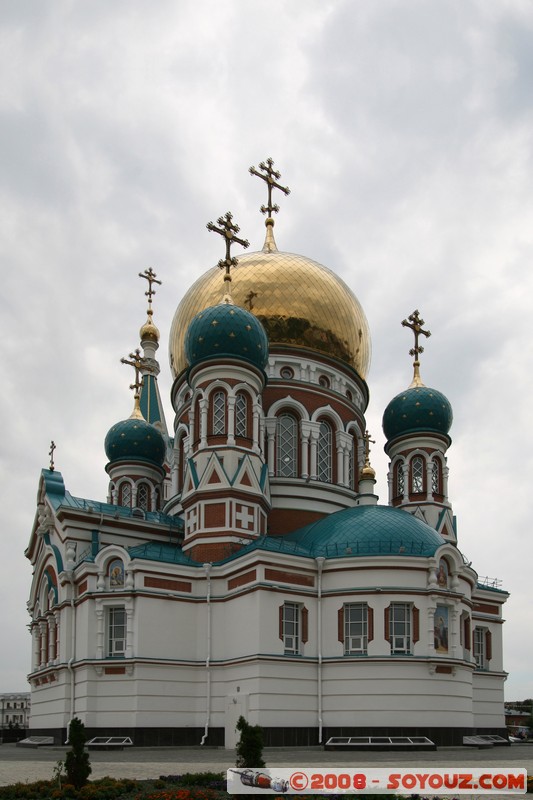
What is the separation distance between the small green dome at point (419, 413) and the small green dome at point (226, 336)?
6.59 metres

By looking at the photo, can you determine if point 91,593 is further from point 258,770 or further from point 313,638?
point 258,770

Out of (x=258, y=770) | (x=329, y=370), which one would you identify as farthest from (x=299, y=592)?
(x=258, y=770)

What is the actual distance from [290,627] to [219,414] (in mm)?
6658

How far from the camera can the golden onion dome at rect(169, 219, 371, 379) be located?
28.6 m

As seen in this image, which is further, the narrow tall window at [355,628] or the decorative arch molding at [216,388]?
the decorative arch molding at [216,388]

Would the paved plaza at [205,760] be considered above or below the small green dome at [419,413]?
below

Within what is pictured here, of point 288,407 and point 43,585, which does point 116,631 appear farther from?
point 288,407

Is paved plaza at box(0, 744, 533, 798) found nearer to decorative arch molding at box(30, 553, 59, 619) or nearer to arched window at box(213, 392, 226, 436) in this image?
decorative arch molding at box(30, 553, 59, 619)

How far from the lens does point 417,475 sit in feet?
96.6

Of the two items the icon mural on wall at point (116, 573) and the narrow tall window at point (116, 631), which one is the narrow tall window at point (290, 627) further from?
the icon mural on wall at point (116, 573)

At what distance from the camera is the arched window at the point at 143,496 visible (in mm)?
31556

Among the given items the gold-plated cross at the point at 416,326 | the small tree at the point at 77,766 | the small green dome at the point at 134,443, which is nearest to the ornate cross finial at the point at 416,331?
the gold-plated cross at the point at 416,326

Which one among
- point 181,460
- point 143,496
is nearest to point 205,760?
point 181,460

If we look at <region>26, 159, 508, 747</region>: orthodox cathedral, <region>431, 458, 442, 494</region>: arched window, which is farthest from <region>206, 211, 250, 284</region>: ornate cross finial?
<region>431, 458, 442, 494</region>: arched window
